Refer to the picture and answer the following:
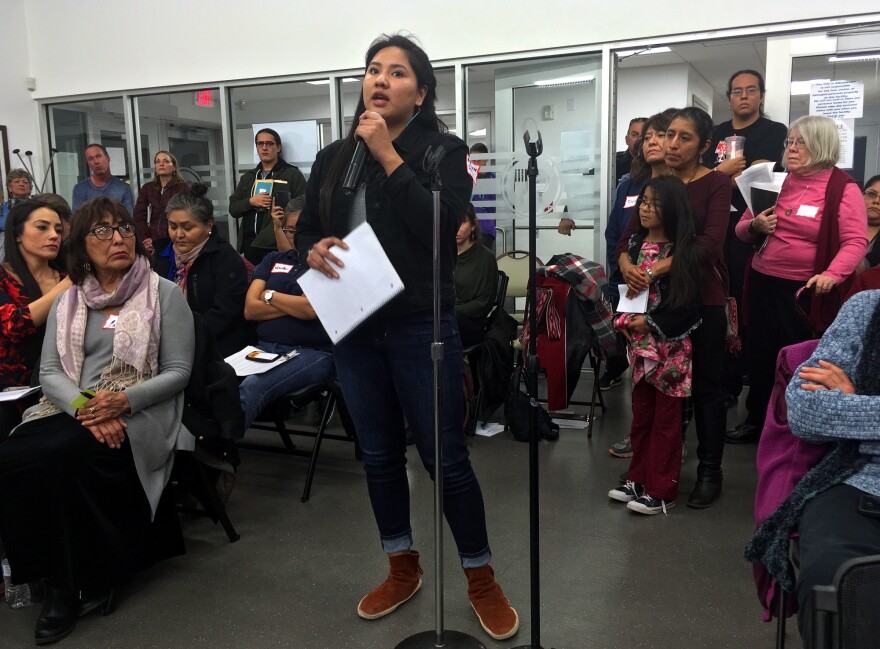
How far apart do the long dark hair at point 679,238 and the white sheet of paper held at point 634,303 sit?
8 centimetres

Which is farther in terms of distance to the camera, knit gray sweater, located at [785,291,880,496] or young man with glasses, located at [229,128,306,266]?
young man with glasses, located at [229,128,306,266]

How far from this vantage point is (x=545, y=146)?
560 centimetres

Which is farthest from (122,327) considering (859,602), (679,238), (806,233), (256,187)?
(256,187)

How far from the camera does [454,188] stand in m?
1.83

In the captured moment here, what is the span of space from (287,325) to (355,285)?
178 centimetres

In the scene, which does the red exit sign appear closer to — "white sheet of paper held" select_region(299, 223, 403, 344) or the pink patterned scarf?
the pink patterned scarf

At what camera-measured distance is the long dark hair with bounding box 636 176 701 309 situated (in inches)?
109

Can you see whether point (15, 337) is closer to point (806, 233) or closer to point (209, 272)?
point (209, 272)

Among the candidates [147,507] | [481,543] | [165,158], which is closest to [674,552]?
[481,543]

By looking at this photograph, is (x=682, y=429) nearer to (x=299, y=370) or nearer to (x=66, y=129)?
(x=299, y=370)

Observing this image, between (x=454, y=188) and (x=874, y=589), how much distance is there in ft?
3.97

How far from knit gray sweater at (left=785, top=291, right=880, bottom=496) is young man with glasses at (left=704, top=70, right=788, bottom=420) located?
254 cm

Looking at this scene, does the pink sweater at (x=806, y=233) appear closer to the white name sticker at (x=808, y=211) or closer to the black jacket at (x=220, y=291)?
the white name sticker at (x=808, y=211)

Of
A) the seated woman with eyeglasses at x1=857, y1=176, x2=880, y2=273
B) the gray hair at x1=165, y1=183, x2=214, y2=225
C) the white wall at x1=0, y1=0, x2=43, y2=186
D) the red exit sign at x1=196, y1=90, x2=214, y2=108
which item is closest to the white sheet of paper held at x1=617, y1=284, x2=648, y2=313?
the seated woman with eyeglasses at x1=857, y1=176, x2=880, y2=273
